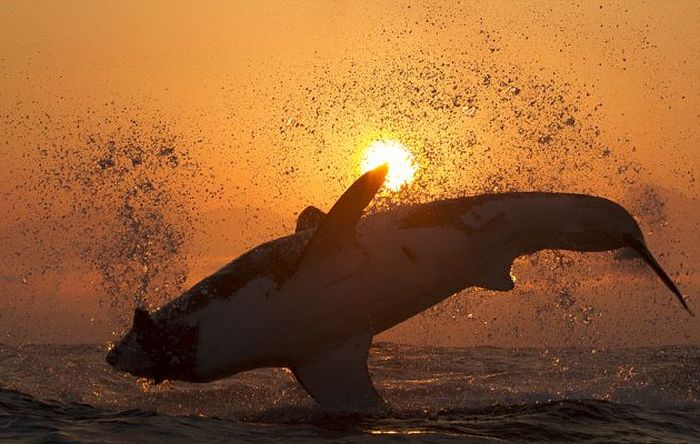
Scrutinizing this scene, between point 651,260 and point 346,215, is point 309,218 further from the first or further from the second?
point 651,260

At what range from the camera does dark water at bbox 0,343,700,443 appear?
13.8m

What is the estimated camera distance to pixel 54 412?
15844mm

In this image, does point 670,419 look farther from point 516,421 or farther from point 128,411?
point 128,411

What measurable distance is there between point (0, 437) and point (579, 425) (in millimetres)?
8697

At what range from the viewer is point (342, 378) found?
14906 millimetres

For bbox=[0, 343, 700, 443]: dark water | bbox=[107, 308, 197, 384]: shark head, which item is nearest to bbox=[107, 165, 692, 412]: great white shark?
bbox=[107, 308, 197, 384]: shark head

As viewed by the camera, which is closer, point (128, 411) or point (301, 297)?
point (301, 297)

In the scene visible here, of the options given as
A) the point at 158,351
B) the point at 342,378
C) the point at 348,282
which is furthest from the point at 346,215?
the point at 158,351

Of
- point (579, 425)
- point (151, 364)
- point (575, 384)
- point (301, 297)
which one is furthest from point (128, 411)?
point (575, 384)

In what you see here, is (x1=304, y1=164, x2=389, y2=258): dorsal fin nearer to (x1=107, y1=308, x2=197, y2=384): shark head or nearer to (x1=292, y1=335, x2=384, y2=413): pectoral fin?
(x1=292, y1=335, x2=384, y2=413): pectoral fin

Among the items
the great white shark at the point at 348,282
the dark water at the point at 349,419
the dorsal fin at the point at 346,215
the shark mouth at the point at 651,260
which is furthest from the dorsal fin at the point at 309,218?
the shark mouth at the point at 651,260

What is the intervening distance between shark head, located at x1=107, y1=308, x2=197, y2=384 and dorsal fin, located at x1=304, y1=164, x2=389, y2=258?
2190 millimetres

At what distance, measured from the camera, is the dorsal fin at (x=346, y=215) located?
13.4 meters

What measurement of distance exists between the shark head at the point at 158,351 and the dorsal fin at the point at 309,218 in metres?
3.12
